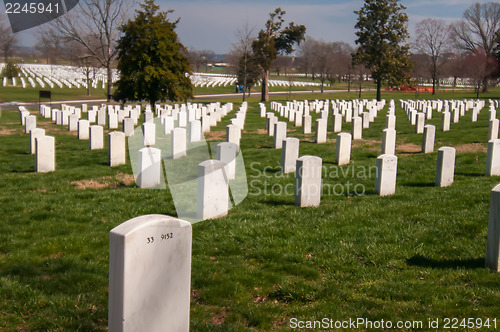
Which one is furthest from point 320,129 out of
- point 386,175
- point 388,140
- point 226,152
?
point 386,175

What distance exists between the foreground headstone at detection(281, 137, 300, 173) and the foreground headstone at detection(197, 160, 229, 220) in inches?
157

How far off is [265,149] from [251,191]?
223 inches

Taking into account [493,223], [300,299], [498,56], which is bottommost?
[300,299]

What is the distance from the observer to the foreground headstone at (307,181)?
8.17 metres

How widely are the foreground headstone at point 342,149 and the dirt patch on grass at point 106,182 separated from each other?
17.1 ft

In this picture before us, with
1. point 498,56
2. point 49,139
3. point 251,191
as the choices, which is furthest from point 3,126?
point 498,56

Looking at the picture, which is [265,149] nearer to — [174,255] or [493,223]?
[493,223]

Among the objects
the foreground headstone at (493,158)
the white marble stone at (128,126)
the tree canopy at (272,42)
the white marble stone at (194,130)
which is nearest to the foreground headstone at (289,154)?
the foreground headstone at (493,158)

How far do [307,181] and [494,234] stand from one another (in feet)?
11.3

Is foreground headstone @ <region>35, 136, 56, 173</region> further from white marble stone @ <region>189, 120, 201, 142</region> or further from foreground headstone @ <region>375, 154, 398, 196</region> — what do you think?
foreground headstone @ <region>375, 154, 398, 196</region>

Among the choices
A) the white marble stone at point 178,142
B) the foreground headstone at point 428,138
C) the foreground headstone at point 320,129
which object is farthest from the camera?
the foreground headstone at point 320,129

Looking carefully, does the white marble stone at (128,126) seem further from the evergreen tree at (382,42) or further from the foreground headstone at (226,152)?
the evergreen tree at (382,42)

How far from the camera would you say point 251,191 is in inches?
377

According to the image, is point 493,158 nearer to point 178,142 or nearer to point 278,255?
point 278,255
